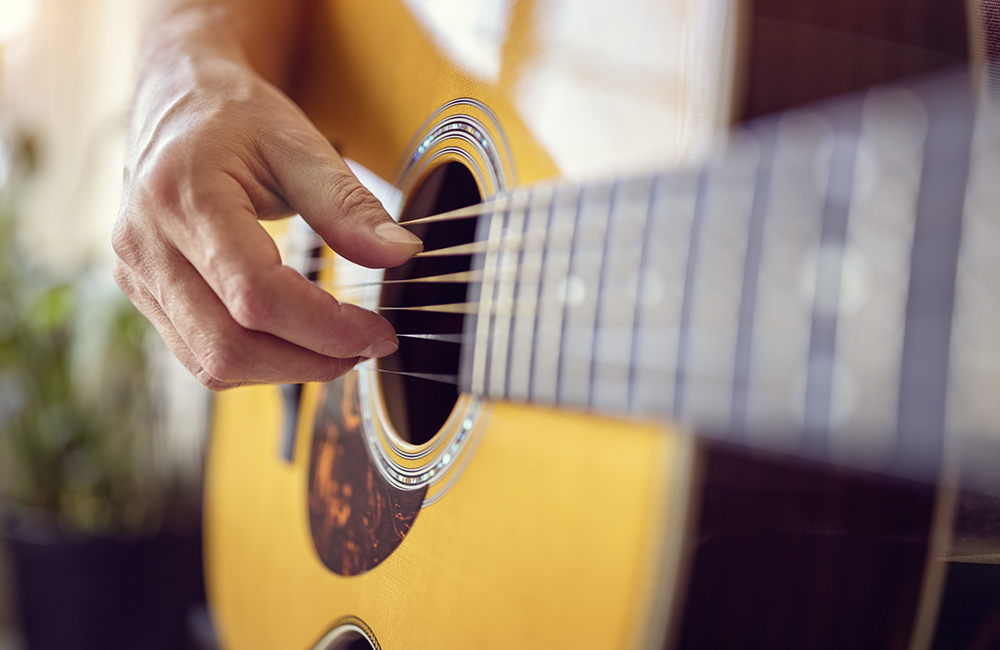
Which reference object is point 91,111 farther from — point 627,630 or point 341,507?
point 627,630

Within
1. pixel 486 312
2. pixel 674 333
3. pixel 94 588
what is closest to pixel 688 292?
pixel 674 333

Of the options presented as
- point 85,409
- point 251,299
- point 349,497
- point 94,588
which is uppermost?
point 251,299

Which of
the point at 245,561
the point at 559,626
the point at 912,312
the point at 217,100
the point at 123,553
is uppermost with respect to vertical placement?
the point at 217,100

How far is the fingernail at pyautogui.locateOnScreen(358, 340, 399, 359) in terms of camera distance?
1.11ft

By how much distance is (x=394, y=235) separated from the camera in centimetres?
31

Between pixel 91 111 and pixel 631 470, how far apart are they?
5.90 feet

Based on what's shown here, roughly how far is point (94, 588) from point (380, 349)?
117 centimetres

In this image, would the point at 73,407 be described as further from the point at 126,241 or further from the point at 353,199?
the point at 353,199

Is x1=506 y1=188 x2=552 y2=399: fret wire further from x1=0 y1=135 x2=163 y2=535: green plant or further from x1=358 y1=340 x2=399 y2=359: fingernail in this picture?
x1=0 y1=135 x2=163 y2=535: green plant

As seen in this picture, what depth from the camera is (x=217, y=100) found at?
0.40 meters

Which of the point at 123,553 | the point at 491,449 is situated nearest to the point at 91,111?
the point at 123,553

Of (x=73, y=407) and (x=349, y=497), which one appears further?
(x=73, y=407)

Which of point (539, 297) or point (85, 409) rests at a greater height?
point (539, 297)

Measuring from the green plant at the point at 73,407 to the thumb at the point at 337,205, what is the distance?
105 cm
